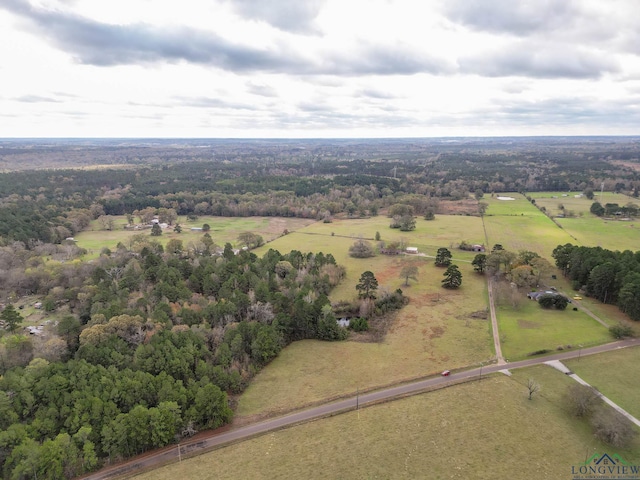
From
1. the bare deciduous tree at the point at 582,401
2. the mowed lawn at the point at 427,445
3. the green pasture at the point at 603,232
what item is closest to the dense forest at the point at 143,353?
the mowed lawn at the point at 427,445

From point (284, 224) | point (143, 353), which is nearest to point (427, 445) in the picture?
point (143, 353)

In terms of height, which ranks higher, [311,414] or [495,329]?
[495,329]

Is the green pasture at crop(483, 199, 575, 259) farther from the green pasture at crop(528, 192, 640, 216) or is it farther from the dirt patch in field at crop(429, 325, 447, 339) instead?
the dirt patch in field at crop(429, 325, 447, 339)

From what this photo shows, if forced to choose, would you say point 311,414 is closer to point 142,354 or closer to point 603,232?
point 142,354

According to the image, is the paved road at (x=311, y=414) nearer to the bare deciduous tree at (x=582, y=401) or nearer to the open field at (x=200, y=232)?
the bare deciduous tree at (x=582, y=401)

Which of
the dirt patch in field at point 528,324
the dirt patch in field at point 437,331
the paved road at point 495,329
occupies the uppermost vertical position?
the dirt patch in field at point 528,324

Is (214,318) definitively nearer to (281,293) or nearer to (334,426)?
(281,293)
